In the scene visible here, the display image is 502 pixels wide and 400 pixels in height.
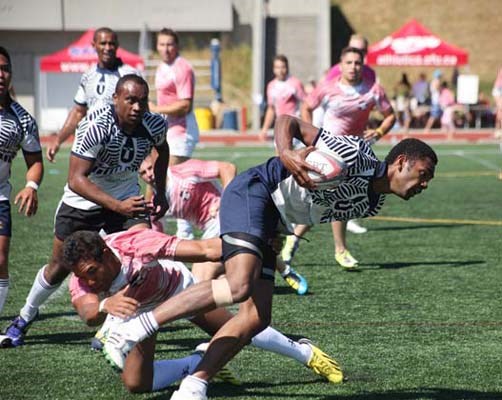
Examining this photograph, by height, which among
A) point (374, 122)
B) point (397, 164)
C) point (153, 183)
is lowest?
point (374, 122)

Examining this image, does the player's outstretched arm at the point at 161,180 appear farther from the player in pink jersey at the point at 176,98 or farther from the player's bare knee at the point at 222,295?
the player in pink jersey at the point at 176,98

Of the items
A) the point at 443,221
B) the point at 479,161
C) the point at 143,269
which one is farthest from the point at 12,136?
the point at 479,161

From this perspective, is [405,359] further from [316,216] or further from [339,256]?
[339,256]

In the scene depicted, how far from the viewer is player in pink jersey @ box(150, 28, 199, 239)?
34.4 ft

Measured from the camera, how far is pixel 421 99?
35531 millimetres

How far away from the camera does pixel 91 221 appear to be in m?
7.34

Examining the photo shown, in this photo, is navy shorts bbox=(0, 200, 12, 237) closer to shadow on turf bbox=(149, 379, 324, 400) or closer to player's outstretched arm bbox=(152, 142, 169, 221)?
player's outstretched arm bbox=(152, 142, 169, 221)

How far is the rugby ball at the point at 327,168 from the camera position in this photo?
5430mm

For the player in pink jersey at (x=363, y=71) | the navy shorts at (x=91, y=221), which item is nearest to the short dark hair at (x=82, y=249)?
the navy shorts at (x=91, y=221)

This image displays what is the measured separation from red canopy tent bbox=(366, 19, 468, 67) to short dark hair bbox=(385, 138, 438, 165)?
2786cm

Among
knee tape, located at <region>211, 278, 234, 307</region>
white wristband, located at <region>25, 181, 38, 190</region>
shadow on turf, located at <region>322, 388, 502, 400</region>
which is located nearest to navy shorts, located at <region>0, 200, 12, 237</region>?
white wristband, located at <region>25, 181, 38, 190</region>

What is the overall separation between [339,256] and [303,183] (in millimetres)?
5025

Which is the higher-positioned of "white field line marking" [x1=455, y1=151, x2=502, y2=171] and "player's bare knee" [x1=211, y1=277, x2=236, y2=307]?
"player's bare knee" [x1=211, y1=277, x2=236, y2=307]

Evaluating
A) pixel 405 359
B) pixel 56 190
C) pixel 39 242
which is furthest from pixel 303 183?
pixel 56 190
